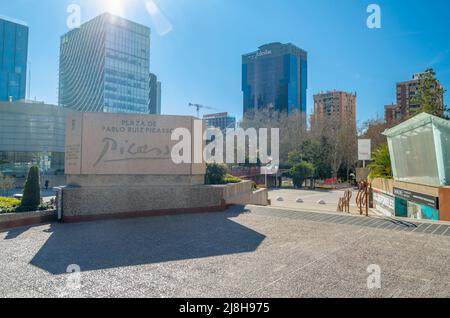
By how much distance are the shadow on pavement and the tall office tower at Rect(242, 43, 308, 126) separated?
8870cm

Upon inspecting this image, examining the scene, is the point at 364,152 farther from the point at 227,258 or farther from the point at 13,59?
the point at 13,59

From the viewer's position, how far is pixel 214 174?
36.1ft

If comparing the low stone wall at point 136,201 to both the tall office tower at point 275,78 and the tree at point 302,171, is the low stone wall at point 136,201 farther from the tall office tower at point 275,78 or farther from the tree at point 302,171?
the tall office tower at point 275,78

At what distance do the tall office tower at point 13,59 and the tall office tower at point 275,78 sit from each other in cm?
7763

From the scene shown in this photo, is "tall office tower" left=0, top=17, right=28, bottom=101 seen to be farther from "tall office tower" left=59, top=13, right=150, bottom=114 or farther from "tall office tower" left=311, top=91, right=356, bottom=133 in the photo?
"tall office tower" left=311, top=91, right=356, bottom=133

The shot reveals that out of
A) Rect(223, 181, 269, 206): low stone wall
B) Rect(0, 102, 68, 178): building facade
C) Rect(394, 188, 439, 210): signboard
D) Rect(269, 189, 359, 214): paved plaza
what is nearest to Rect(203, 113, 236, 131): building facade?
Rect(0, 102, 68, 178): building facade

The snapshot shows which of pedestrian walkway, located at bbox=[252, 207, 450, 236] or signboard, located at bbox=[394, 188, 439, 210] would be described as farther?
signboard, located at bbox=[394, 188, 439, 210]

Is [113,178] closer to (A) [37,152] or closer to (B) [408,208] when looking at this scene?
(B) [408,208]

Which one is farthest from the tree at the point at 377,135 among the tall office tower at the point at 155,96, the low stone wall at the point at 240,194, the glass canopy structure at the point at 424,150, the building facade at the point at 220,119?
the tall office tower at the point at 155,96

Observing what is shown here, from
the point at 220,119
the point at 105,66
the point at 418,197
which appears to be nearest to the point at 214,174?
the point at 418,197

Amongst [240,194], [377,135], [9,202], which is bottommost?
[9,202]

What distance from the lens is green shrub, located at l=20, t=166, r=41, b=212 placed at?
8695 mm

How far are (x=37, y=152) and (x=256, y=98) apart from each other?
6554cm

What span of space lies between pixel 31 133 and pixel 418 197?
6382 centimetres
